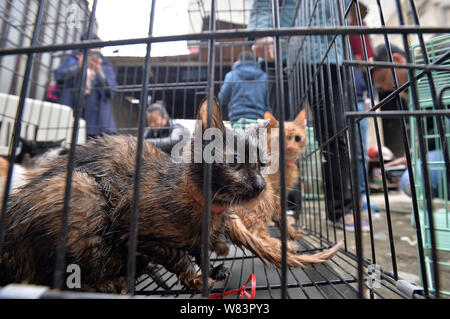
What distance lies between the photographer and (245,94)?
2.72m

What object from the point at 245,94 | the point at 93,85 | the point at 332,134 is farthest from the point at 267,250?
the point at 93,85

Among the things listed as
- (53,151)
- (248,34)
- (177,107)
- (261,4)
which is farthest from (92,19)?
(53,151)

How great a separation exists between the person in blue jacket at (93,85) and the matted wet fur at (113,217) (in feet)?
8.84

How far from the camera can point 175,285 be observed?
53.6 inches

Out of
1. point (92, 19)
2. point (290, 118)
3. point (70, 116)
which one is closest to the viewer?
point (92, 19)

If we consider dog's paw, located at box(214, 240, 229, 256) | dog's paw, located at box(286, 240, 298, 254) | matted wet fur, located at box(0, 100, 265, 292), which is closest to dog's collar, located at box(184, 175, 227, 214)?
matted wet fur, located at box(0, 100, 265, 292)

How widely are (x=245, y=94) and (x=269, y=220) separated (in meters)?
1.50

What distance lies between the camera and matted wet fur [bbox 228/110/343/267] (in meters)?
1.14

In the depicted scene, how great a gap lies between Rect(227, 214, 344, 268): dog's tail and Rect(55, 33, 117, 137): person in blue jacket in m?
3.09

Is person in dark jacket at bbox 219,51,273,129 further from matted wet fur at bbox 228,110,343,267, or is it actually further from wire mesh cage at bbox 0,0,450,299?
wire mesh cage at bbox 0,0,450,299

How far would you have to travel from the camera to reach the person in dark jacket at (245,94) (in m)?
2.64

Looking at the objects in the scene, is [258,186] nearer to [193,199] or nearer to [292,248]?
[193,199]
